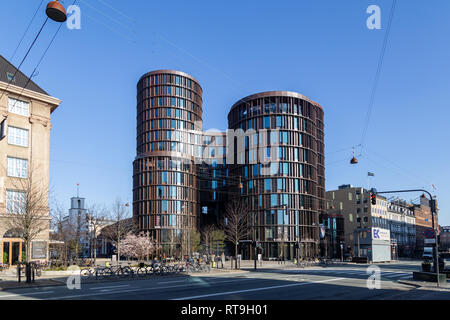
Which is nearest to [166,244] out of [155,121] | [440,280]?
[155,121]

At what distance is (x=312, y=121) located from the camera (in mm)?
81125

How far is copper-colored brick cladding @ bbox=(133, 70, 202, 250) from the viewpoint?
8588 centimetres

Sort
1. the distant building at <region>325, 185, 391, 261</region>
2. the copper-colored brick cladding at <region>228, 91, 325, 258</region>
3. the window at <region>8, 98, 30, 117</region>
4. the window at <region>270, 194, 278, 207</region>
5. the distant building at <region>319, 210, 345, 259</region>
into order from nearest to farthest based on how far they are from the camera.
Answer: the window at <region>8, 98, 30, 117</region>, the copper-colored brick cladding at <region>228, 91, 325, 258</region>, the window at <region>270, 194, 278, 207</region>, the distant building at <region>319, 210, 345, 259</region>, the distant building at <region>325, 185, 391, 261</region>

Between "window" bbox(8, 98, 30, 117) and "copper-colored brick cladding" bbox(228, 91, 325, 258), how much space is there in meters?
44.6

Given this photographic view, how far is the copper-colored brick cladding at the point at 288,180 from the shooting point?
7481 centimetres

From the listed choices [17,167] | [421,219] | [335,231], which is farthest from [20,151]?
[421,219]

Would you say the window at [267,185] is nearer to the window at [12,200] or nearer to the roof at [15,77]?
the roof at [15,77]

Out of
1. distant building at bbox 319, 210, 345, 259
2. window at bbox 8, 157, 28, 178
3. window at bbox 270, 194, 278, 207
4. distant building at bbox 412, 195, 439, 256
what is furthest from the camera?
distant building at bbox 412, 195, 439, 256

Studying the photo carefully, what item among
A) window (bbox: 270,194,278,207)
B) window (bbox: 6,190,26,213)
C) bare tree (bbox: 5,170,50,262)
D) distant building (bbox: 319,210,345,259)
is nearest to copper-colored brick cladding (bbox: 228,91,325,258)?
window (bbox: 270,194,278,207)

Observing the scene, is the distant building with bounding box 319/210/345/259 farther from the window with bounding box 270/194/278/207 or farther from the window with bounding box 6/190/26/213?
the window with bounding box 6/190/26/213
